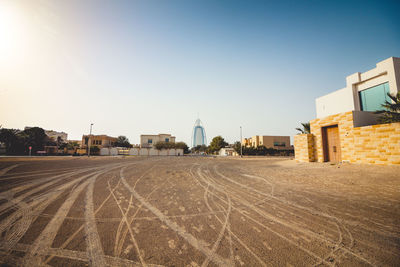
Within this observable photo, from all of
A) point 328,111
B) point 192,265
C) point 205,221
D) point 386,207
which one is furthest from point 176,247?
point 328,111

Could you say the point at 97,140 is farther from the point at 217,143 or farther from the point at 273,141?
the point at 273,141

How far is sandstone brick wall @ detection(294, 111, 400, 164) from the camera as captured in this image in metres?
9.83

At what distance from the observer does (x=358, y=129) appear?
460 inches

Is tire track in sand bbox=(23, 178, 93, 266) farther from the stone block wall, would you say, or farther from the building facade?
the stone block wall

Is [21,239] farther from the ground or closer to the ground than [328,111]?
closer to the ground

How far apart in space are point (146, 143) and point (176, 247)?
61763 mm

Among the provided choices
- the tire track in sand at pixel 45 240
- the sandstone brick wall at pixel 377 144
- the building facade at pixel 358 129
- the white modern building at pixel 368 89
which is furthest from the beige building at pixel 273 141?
the tire track in sand at pixel 45 240

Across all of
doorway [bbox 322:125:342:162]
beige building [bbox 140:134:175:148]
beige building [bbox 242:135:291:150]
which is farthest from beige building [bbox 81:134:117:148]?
doorway [bbox 322:125:342:162]

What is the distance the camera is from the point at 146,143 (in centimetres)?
6081

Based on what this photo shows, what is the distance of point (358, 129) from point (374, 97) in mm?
12591

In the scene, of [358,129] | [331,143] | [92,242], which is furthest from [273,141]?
[92,242]

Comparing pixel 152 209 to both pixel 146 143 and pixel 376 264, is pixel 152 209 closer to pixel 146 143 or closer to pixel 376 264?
pixel 376 264

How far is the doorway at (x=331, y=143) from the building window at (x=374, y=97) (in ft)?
30.8

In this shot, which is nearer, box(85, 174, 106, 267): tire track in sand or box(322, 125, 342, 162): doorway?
box(85, 174, 106, 267): tire track in sand
